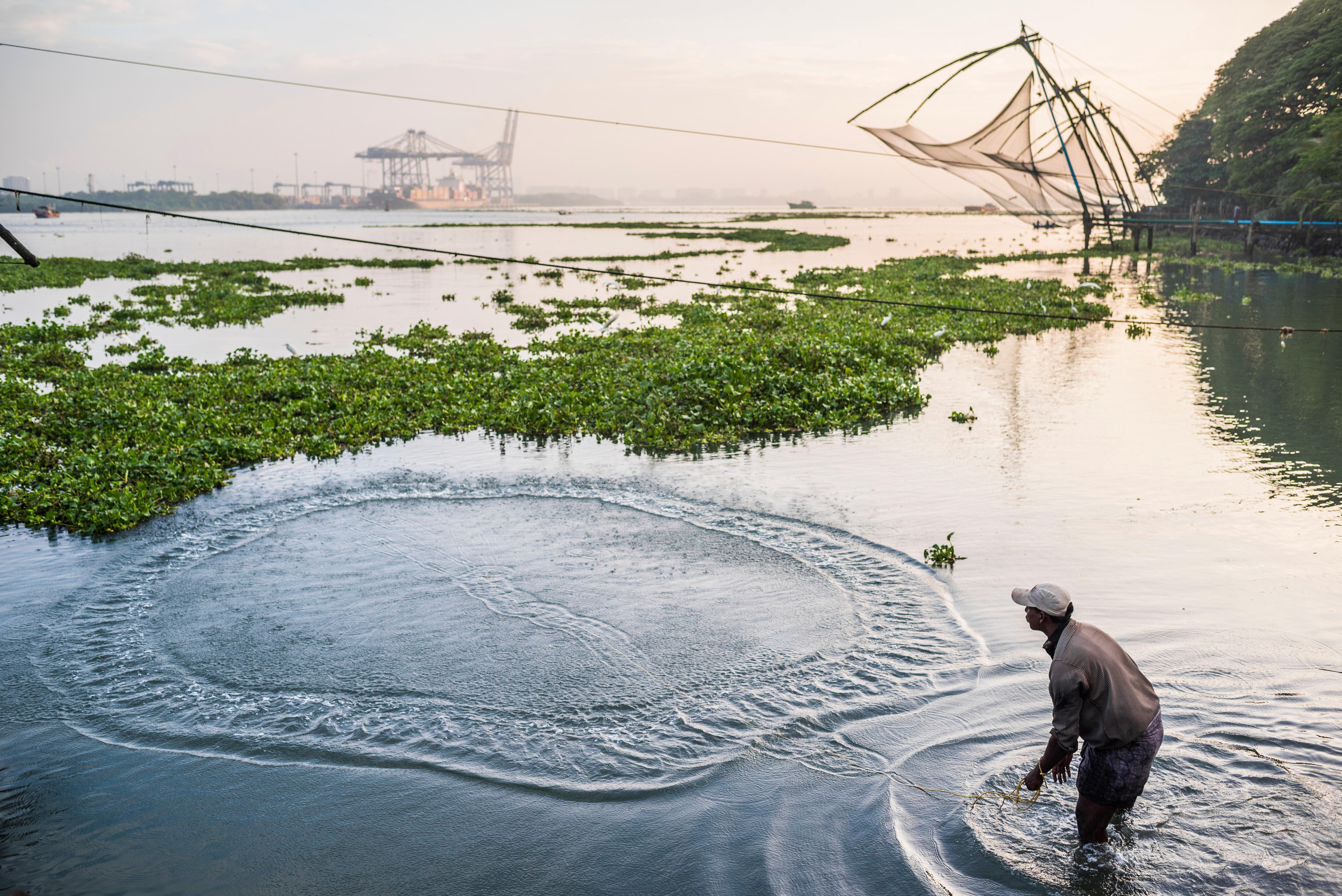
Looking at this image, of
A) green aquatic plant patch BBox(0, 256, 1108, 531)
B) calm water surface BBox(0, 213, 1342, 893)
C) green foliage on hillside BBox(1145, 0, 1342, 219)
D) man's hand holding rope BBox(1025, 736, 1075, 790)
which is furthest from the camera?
green foliage on hillside BBox(1145, 0, 1342, 219)

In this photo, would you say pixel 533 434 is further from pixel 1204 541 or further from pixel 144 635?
pixel 1204 541

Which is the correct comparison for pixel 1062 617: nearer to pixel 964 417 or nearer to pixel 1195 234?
pixel 964 417

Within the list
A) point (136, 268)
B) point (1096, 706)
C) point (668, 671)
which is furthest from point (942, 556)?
point (136, 268)

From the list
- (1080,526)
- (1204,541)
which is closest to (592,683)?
(1080,526)

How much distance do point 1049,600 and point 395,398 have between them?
13851 millimetres

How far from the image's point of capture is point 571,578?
9.46 meters

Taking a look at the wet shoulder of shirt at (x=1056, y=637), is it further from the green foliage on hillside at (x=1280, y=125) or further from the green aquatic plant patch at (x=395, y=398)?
the green foliage on hillside at (x=1280, y=125)

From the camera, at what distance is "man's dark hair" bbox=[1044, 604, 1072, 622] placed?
16.2ft

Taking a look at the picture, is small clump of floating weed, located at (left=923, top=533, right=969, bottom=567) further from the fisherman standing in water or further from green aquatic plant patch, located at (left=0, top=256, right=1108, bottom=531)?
green aquatic plant patch, located at (left=0, top=256, right=1108, bottom=531)

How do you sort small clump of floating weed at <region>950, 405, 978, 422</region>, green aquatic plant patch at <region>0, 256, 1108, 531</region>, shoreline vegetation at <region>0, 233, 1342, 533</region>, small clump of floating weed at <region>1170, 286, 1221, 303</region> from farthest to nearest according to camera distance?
small clump of floating weed at <region>1170, 286, 1221, 303</region>, small clump of floating weed at <region>950, 405, 978, 422</region>, shoreline vegetation at <region>0, 233, 1342, 533</region>, green aquatic plant patch at <region>0, 256, 1108, 531</region>

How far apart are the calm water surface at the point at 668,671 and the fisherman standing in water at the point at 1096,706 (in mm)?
678

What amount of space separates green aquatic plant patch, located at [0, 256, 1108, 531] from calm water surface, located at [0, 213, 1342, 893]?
2.98 feet

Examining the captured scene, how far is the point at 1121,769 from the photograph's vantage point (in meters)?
4.94

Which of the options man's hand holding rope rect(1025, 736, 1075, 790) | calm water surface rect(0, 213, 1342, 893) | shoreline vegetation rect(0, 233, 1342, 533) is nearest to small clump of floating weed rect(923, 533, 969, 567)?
calm water surface rect(0, 213, 1342, 893)
